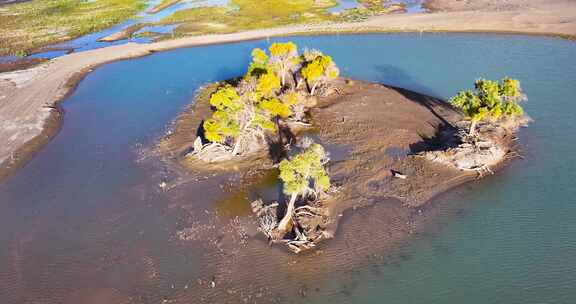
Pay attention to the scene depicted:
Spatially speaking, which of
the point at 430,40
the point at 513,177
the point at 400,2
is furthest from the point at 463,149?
the point at 400,2

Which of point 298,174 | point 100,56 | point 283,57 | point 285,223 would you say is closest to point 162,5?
point 100,56

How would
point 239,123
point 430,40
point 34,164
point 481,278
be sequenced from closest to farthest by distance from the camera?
point 481,278 → point 239,123 → point 34,164 → point 430,40

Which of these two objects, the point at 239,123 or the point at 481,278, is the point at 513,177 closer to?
the point at 481,278

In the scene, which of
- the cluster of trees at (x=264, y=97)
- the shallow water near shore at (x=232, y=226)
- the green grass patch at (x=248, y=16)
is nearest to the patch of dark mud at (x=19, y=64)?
the green grass patch at (x=248, y=16)

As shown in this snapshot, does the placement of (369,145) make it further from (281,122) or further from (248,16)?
(248,16)

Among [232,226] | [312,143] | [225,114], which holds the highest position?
[225,114]

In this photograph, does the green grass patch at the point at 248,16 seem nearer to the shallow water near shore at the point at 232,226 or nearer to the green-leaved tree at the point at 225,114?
the shallow water near shore at the point at 232,226
